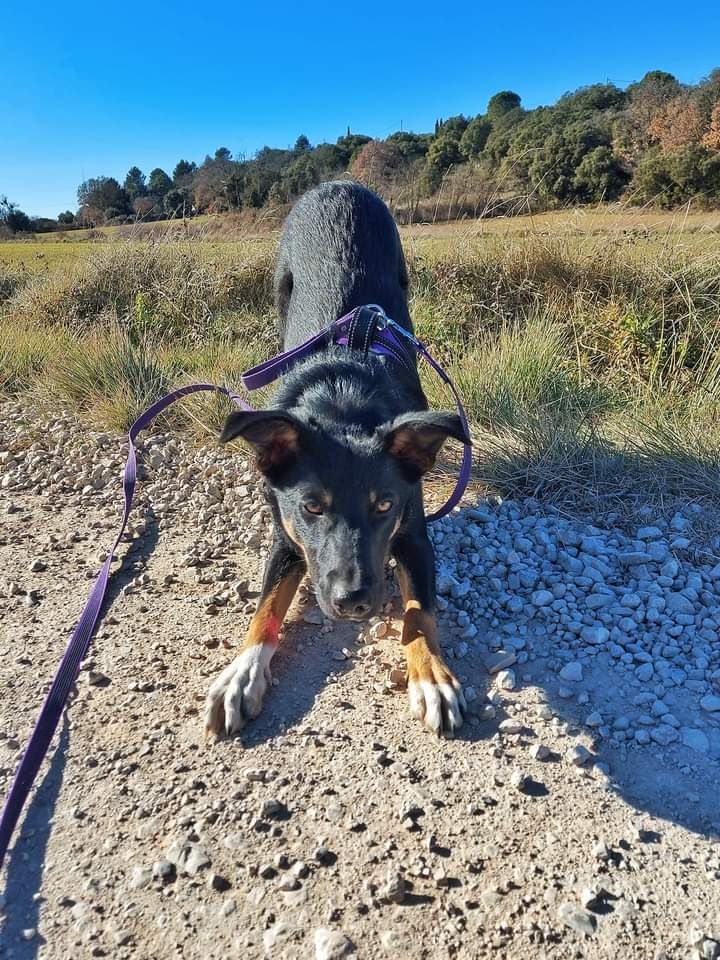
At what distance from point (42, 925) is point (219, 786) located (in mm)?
571

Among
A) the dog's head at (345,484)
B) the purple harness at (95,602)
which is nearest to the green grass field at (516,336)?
the purple harness at (95,602)

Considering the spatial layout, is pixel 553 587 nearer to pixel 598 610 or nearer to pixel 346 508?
pixel 598 610

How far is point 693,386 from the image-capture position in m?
5.09

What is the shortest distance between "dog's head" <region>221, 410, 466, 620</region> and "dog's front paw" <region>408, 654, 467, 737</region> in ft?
1.16

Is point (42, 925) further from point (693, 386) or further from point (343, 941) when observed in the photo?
point (693, 386)

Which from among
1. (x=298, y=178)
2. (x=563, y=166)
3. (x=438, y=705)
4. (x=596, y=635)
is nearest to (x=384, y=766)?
(x=438, y=705)

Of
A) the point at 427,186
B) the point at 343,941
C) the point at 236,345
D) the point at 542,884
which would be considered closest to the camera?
the point at 343,941

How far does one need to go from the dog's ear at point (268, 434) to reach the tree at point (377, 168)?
690 centimetres

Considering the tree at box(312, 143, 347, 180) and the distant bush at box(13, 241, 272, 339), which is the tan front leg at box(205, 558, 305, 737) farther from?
the tree at box(312, 143, 347, 180)

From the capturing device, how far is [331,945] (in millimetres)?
1608

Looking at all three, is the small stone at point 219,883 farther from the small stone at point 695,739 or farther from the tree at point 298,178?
the tree at point 298,178

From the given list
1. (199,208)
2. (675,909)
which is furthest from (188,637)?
(199,208)

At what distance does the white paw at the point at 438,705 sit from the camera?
2289 mm

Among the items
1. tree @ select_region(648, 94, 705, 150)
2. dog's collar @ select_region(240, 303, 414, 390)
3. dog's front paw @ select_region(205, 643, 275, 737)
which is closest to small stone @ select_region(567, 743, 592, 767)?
dog's front paw @ select_region(205, 643, 275, 737)
